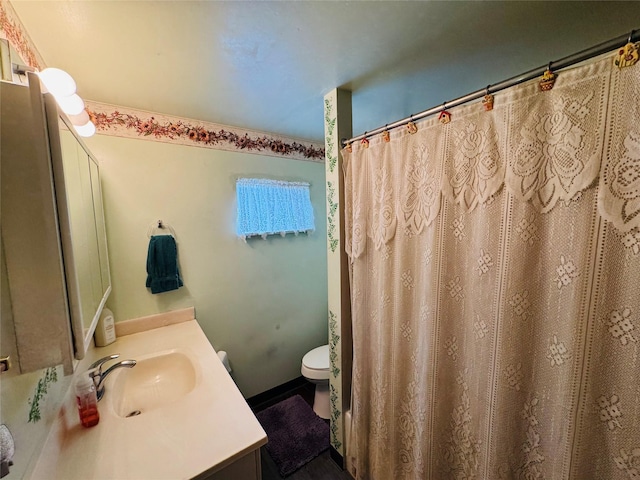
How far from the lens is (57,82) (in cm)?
69

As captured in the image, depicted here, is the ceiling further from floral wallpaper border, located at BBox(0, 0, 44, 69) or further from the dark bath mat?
the dark bath mat

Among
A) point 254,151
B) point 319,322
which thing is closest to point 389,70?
point 254,151

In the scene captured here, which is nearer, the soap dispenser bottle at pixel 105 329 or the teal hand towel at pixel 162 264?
the soap dispenser bottle at pixel 105 329

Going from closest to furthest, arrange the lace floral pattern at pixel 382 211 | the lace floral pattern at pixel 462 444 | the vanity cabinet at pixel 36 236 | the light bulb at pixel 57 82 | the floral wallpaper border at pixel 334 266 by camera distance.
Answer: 1. the vanity cabinet at pixel 36 236
2. the light bulb at pixel 57 82
3. the lace floral pattern at pixel 462 444
4. the lace floral pattern at pixel 382 211
5. the floral wallpaper border at pixel 334 266

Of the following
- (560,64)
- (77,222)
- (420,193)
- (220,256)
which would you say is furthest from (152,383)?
(560,64)

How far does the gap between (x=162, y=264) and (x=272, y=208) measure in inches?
33.0

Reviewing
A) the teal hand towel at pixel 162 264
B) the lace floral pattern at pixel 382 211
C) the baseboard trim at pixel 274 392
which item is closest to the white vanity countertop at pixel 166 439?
the teal hand towel at pixel 162 264

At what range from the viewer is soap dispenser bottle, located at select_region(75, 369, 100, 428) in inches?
33.4

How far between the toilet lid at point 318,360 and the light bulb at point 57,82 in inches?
74.2

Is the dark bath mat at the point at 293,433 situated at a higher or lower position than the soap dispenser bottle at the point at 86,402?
lower

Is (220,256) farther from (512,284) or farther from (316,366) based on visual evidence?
(512,284)

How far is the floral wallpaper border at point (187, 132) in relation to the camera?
4.56 ft

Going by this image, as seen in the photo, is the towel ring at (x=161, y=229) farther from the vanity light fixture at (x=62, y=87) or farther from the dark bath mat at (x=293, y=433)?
the dark bath mat at (x=293, y=433)

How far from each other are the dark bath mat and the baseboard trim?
93 mm
